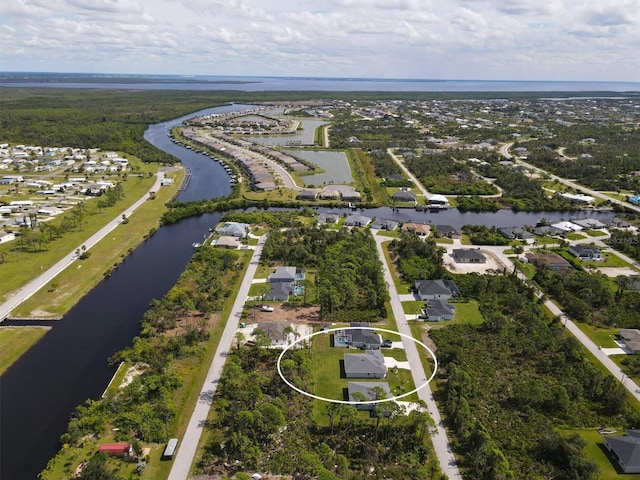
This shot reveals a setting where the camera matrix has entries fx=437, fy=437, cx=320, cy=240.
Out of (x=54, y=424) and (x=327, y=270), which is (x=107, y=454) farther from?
(x=327, y=270)

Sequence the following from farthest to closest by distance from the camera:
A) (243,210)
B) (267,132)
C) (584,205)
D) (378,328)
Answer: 1. (267,132)
2. (584,205)
3. (243,210)
4. (378,328)

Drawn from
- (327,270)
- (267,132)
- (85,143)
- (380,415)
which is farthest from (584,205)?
(85,143)

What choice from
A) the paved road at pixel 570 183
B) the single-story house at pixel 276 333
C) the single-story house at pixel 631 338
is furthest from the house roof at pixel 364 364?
the paved road at pixel 570 183

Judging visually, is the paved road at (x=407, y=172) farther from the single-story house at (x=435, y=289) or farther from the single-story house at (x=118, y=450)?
the single-story house at (x=118, y=450)

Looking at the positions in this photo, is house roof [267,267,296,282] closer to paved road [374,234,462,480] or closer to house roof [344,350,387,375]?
paved road [374,234,462,480]

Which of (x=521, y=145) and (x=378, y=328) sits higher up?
(x=521, y=145)

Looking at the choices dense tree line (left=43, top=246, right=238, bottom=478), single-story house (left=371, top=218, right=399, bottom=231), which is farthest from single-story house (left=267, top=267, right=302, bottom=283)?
single-story house (left=371, top=218, right=399, bottom=231)

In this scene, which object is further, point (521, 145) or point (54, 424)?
point (521, 145)
